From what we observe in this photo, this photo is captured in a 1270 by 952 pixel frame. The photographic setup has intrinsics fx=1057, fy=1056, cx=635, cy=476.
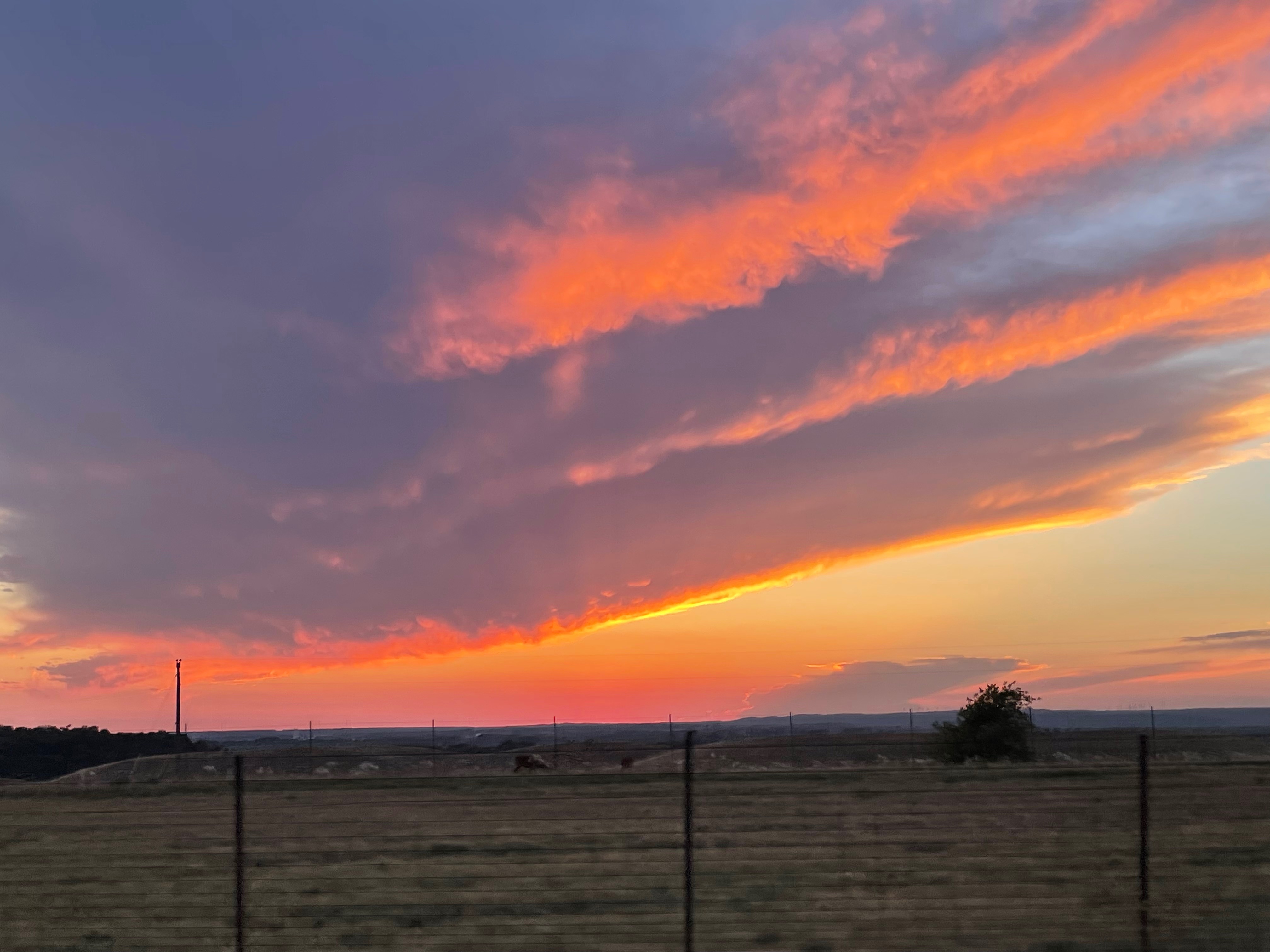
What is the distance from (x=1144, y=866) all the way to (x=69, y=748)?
93.1 meters

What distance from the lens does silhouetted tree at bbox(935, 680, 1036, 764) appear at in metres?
37.9

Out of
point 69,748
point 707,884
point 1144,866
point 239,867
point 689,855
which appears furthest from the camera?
→ point 69,748

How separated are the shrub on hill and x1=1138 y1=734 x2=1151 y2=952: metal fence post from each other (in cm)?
8018

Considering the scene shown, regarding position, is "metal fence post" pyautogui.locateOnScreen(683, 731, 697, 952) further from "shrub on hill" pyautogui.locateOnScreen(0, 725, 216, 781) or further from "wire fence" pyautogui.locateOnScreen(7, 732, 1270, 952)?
"shrub on hill" pyautogui.locateOnScreen(0, 725, 216, 781)

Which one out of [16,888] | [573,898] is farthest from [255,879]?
[573,898]

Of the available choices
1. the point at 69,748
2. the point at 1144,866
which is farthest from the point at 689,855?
the point at 69,748

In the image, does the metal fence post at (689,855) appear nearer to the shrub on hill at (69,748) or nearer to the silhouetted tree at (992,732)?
the silhouetted tree at (992,732)

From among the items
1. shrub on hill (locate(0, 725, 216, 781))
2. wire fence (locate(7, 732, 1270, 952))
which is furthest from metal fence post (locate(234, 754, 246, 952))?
shrub on hill (locate(0, 725, 216, 781))

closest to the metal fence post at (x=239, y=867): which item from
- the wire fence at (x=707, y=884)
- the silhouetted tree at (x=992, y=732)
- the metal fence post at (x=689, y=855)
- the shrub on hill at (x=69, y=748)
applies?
the wire fence at (x=707, y=884)

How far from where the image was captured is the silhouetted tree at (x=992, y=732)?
37.9 metres

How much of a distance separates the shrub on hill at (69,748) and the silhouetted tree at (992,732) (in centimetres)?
6370

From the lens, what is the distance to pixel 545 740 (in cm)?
16350

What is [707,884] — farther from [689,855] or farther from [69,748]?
[69,748]

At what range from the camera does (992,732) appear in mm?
37938
